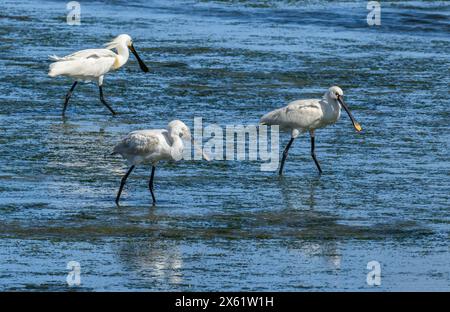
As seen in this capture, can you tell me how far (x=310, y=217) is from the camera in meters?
12.3

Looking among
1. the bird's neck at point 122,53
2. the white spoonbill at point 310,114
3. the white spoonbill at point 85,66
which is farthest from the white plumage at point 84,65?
the white spoonbill at point 310,114

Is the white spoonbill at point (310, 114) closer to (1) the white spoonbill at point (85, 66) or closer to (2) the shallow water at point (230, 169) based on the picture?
(2) the shallow water at point (230, 169)

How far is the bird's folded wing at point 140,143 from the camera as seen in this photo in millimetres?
12656

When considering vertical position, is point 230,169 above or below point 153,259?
below

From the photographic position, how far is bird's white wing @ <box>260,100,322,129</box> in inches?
574

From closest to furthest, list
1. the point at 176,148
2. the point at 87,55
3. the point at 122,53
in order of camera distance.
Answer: the point at 176,148 < the point at 87,55 < the point at 122,53

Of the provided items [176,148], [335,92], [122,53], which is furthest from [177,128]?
[122,53]

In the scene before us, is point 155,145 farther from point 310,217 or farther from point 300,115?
point 300,115

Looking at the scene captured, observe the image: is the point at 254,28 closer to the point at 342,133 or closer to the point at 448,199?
the point at 342,133

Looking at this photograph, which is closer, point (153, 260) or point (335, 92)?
point (153, 260)

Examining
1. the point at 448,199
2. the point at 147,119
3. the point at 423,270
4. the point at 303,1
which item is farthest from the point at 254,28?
the point at 423,270

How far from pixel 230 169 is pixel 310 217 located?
216 centimetres

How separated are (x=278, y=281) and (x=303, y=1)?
61.1ft

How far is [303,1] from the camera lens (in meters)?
28.2
